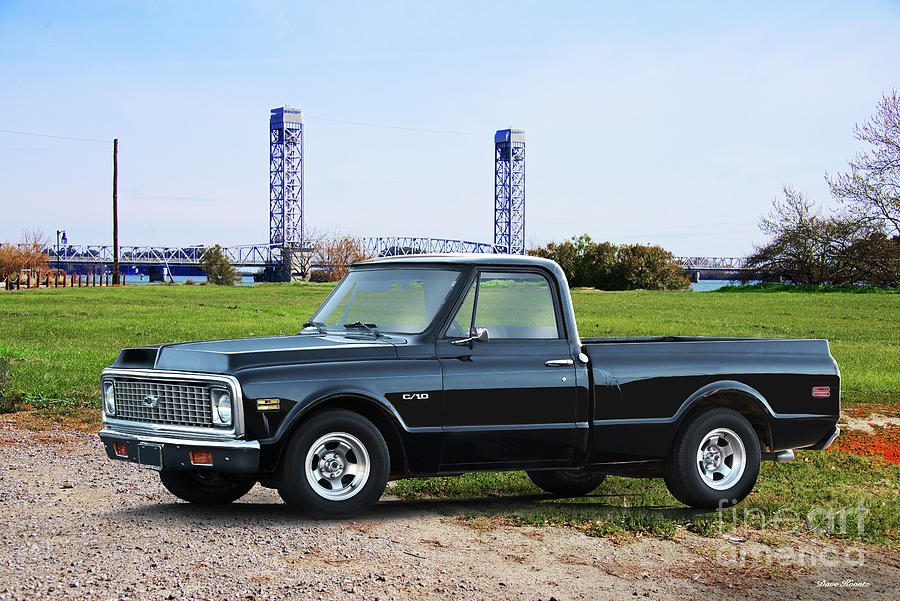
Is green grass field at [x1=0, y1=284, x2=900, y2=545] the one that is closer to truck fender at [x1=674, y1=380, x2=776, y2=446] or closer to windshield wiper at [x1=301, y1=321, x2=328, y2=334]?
truck fender at [x1=674, y1=380, x2=776, y2=446]

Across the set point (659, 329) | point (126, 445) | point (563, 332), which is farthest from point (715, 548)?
point (659, 329)

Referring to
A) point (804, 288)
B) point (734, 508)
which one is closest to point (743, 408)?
point (734, 508)

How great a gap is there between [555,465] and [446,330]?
1.37 meters

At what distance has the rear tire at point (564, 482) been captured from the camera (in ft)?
29.9

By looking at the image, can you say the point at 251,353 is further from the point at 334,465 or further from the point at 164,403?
the point at 334,465

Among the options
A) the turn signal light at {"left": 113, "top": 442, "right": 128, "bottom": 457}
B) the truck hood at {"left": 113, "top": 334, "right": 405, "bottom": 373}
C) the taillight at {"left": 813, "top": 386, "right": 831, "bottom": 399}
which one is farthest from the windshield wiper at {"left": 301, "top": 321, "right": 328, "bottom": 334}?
the taillight at {"left": 813, "top": 386, "right": 831, "bottom": 399}

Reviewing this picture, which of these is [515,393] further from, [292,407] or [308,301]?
[308,301]

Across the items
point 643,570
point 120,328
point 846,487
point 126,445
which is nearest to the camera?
point 643,570

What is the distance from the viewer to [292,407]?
7.16 m

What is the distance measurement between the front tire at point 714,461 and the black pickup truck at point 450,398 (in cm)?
1

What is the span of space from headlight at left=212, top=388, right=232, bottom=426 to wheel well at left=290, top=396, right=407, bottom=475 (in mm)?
647

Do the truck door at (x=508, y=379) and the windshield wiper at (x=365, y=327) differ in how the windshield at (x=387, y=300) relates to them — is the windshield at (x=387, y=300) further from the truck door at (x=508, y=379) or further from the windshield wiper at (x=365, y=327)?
the truck door at (x=508, y=379)

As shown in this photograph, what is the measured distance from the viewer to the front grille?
736cm

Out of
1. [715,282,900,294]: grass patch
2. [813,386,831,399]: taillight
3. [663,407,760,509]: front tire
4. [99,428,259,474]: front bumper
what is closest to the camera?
[99,428,259,474]: front bumper
